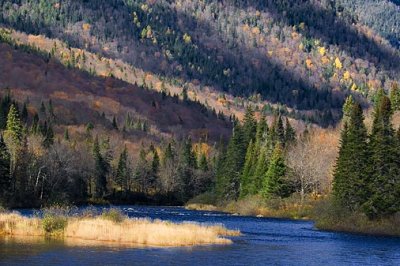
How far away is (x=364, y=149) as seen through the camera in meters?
92.9

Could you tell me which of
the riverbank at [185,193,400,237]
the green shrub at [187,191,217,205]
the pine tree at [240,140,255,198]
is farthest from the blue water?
the green shrub at [187,191,217,205]

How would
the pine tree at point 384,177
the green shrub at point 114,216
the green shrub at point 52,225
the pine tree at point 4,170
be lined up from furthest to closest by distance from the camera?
the pine tree at point 4,170 → the pine tree at point 384,177 → the green shrub at point 114,216 → the green shrub at point 52,225

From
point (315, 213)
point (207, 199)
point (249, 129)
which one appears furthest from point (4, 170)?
point (249, 129)

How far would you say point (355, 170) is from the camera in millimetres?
93500

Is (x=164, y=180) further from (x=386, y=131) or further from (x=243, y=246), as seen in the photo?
Result: (x=243, y=246)

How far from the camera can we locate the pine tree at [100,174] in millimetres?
174750

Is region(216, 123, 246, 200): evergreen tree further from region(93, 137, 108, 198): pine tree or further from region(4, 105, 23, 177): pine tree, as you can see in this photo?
region(4, 105, 23, 177): pine tree

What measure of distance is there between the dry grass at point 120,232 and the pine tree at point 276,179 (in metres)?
54.8

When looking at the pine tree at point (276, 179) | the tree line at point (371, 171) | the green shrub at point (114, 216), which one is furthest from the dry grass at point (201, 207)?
the green shrub at point (114, 216)

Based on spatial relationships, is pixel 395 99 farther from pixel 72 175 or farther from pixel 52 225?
pixel 52 225

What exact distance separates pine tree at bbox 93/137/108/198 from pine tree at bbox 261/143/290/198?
58.4 meters

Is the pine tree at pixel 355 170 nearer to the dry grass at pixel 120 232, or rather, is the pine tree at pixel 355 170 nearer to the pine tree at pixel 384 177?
the pine tree at pixel 384 177

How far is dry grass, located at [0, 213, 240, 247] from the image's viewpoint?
6506 centimetres

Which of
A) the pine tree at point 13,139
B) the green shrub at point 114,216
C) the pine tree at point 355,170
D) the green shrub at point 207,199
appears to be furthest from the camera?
the green shrub at point 207,199
